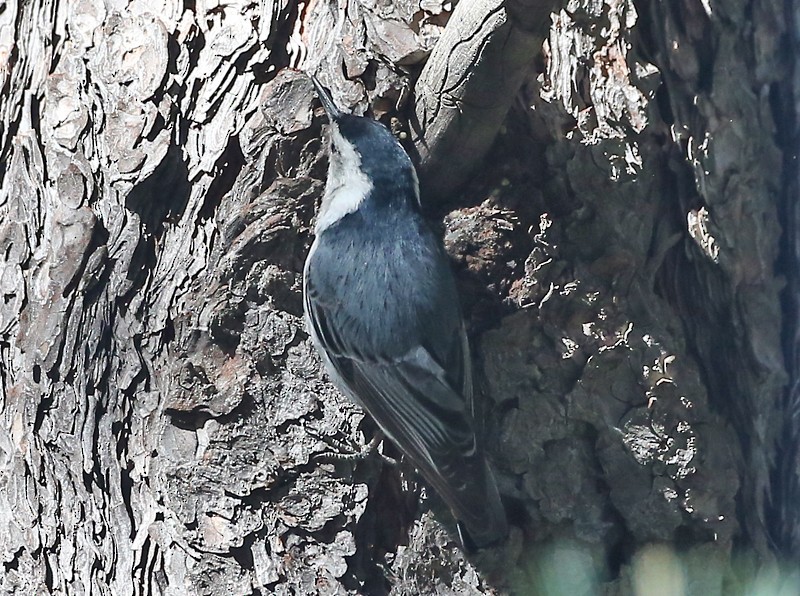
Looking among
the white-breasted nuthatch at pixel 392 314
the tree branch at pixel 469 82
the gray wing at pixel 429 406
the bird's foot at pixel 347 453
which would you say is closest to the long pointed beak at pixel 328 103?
the white-breasted nuthatch at pixel 392 314

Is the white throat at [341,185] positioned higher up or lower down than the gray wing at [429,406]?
higher up

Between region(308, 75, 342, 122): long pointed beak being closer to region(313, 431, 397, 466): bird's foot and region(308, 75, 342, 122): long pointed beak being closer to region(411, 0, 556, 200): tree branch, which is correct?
region(411, 0, 556, 200): tree branch

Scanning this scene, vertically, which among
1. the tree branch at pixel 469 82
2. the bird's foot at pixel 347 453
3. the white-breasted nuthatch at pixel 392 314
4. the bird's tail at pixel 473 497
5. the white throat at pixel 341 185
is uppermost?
the tree branch at pixel 469 82

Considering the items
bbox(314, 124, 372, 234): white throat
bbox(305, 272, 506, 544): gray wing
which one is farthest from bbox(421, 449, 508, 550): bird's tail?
bbox(314, 124, 372, 234): white throat

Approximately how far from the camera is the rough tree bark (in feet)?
5.63

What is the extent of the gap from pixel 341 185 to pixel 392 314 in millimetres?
297

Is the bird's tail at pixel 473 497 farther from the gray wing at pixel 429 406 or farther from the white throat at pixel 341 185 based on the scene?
the white throat at pixel 341 185

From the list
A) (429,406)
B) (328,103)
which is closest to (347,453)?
(429,406)

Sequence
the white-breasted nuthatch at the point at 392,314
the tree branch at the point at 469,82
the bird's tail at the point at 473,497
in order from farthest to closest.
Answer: the white-breasted nuthatch at the point at 392,314
the bird's tail at the point at 473,497
the tree branch at the point at 469,82

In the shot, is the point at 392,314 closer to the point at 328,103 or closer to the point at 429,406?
the point at 429,406

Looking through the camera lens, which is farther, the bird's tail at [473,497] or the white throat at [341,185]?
the white throat at [341,185]

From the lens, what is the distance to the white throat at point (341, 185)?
1.77m

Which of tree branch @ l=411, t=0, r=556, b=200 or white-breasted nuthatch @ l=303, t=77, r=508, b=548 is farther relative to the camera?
white-breasted nuthatch @ l=303, t=77, r=508, b=548

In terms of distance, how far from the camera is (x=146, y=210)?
1.88 metres
